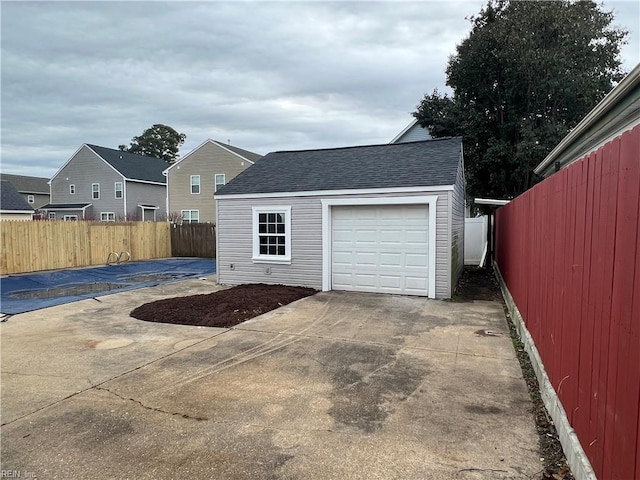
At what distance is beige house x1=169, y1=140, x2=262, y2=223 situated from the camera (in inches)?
1070

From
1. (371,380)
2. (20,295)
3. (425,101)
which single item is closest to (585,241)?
(371,380)

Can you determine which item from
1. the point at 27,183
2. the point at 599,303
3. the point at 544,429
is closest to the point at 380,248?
the point at 544,429

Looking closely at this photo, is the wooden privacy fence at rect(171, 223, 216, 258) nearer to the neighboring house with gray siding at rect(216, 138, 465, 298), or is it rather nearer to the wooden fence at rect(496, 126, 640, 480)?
the neighboring house with gray siding at rect(216, 138, 465, 298)

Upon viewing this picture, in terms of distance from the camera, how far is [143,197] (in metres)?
32.5

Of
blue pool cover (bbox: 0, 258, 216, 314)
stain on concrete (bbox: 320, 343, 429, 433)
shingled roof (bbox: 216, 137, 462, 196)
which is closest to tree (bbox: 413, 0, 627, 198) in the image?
shingled roof (bbox: 216, 137, 462, 196)

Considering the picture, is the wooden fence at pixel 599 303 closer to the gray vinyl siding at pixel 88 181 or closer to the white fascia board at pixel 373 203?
the white fascia board at pixel 373 203

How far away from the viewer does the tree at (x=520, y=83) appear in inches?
625

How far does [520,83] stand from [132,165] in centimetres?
2922

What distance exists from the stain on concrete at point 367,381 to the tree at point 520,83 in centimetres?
1459

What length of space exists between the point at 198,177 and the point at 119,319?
21.8m

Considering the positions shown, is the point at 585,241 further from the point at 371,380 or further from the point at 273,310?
the point at 273,310

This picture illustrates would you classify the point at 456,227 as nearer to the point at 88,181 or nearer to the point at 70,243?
the point at 70,243

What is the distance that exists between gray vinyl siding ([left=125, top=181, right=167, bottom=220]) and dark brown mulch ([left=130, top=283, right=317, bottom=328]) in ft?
80.5

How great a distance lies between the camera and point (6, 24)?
7602 millimetres
